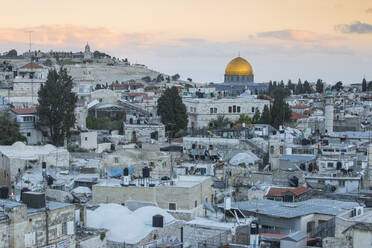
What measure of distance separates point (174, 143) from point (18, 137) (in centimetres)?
814

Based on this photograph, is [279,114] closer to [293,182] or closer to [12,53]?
[293,182]

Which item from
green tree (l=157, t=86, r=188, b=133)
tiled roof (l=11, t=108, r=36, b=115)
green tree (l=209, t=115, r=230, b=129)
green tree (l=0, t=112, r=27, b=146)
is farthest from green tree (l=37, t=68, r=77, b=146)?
green tree (l=209, t=115, r=230, b=129)

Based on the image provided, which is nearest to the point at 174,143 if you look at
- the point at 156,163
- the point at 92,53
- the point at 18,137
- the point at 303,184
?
the point at 18,137

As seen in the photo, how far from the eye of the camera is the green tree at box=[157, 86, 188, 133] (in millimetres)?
45906

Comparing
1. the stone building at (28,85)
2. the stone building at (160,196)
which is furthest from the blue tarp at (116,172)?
the stone building at (28,85)

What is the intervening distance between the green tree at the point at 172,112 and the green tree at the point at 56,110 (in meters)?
8.66

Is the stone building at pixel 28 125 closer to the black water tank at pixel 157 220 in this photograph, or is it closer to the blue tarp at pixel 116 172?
the blue tarp at pixel 116 172

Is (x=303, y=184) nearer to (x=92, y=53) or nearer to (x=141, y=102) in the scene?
(x=141, y=102)

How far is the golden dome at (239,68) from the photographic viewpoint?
8375 centimetres

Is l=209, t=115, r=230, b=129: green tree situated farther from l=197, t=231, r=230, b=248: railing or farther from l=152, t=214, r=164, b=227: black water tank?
l=197, t=231, r=230, b=248: railing

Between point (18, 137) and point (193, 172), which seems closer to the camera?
point (193, 172)

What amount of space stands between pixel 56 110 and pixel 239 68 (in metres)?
48.3

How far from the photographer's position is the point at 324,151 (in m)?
31.7

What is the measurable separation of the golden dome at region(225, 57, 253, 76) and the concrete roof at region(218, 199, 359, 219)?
2592 inches
